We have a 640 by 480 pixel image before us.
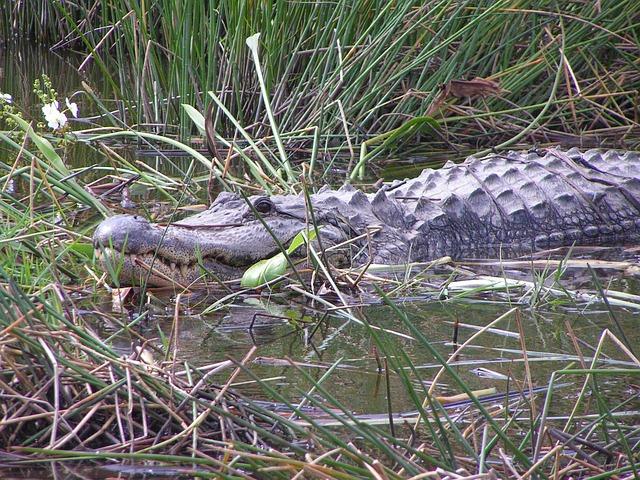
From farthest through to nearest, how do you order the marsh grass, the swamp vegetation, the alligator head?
the marsh grass
the alligator head
the swamp vegetation

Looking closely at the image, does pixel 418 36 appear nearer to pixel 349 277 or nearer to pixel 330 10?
pixel 330 10

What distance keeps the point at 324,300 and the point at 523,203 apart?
232 cm

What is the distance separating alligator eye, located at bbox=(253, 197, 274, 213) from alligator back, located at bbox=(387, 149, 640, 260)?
2.76 ft

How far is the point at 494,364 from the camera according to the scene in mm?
2893

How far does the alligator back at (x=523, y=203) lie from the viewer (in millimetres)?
4934

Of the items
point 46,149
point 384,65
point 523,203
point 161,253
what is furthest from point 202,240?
point 384,65

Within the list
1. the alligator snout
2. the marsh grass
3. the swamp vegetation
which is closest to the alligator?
the alligator snout

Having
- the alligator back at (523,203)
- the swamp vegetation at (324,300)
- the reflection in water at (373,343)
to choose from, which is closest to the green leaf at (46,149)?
the swamp vegetation at (324,300)

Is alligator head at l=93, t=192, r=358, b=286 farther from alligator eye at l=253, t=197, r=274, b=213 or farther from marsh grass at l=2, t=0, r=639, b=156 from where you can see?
marsh grass at l=2, t=0, r=639, b=156

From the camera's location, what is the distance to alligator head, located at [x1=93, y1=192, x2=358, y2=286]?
366cm

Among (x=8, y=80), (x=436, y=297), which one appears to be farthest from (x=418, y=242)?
(x=8, y=80)

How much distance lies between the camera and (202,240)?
3.97m

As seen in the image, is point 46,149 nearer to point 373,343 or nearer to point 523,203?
point 373,343

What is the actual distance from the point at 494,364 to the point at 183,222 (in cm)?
169
